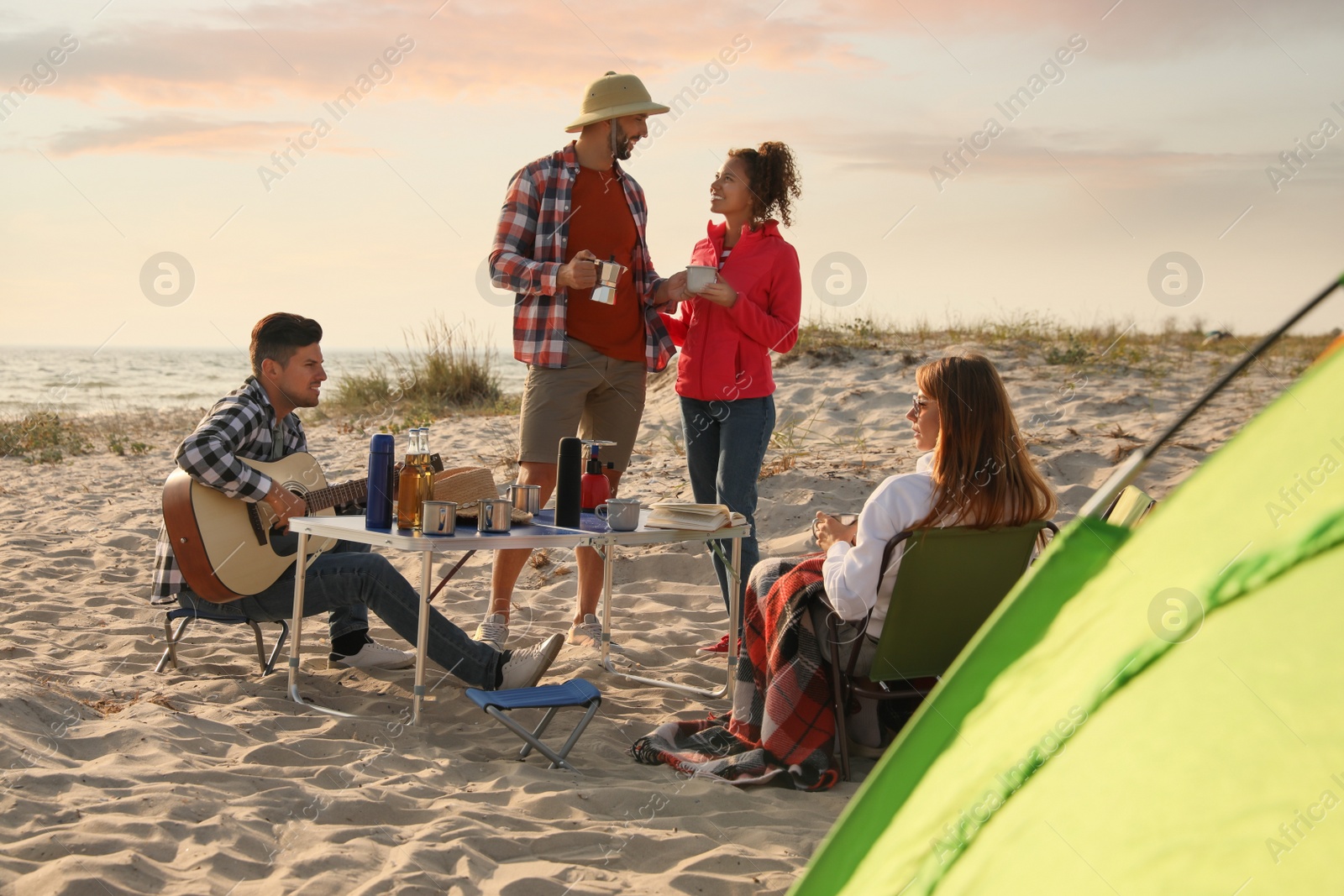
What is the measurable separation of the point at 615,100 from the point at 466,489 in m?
1.83

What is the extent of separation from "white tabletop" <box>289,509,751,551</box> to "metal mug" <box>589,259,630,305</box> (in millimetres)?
944

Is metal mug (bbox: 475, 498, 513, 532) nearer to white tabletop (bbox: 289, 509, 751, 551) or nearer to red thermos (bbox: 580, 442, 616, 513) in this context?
white tabletop (bbox: 289, 509, 751, 551)

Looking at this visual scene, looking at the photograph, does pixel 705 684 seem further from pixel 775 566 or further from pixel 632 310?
pixel 632 310

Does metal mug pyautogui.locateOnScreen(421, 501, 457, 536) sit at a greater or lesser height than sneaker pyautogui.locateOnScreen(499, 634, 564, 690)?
greater

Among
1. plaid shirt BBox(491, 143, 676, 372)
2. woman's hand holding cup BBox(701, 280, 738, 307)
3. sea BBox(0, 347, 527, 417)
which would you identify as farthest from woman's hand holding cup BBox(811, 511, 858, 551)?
sea BBox(0, 347, 527, 417)

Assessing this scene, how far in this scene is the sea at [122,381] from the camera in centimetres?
2312

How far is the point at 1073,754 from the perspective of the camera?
125 cm

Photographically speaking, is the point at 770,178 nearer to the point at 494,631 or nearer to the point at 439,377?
the point at 494,631

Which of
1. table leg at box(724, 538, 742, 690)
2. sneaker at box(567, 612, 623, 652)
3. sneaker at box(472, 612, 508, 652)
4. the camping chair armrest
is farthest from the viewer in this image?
sneaker at box(567, 612, 623, 652)

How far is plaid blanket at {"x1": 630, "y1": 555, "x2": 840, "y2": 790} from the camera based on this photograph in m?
3.29

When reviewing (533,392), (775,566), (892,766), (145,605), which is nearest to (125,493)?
(145,605)

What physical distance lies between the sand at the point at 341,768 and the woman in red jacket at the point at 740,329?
870 mm

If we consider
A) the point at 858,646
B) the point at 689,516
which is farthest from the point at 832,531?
the point at 689,516

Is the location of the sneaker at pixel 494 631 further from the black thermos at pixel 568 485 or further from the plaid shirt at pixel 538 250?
the plaid shirt at pixel 538 250
